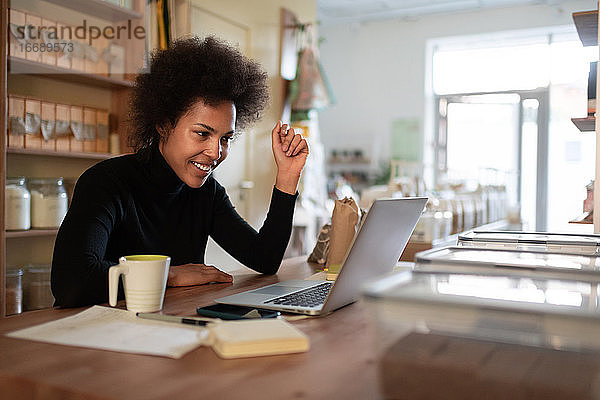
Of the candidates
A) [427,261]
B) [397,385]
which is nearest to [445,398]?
[397,385]

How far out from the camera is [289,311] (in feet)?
3.23

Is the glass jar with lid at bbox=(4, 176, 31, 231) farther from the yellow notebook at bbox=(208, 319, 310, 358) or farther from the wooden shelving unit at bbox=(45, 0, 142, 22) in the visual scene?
the yellow notebook at bbox=(208, 319, 310, 358)

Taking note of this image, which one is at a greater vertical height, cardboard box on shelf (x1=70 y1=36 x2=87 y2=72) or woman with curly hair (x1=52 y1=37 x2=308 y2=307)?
cardboard box on shelf (x1=70 y1=36 x2=87 y2=72)

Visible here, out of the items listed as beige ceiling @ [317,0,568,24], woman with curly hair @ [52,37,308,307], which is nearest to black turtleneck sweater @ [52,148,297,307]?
woman with curly hair @ [52,37,308,307]

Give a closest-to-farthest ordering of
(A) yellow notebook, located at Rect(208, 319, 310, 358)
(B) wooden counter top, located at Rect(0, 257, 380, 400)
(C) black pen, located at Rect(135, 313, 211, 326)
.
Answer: (B) wooden counter top, located at Rect(0, 257, 380, 400)
(A) yellow notebook, located at Rect(208, 319, 310, 358)
(C) black pen, located at Rect(135, 313, 211, 326)

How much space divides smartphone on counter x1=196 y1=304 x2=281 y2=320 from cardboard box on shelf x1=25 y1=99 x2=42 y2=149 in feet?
6.42

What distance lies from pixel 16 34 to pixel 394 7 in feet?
18.0

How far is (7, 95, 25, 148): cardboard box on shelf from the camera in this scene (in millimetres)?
2486

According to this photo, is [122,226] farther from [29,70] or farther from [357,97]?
[357,97]

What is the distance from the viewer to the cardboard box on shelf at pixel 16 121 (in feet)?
8.16

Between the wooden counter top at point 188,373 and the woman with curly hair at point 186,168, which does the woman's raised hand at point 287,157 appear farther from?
the wooden counter top at point 188,373

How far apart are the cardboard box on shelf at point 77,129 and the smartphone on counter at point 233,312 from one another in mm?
2078

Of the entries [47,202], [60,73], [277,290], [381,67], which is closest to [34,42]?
[60,73]

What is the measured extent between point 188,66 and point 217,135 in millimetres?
242
